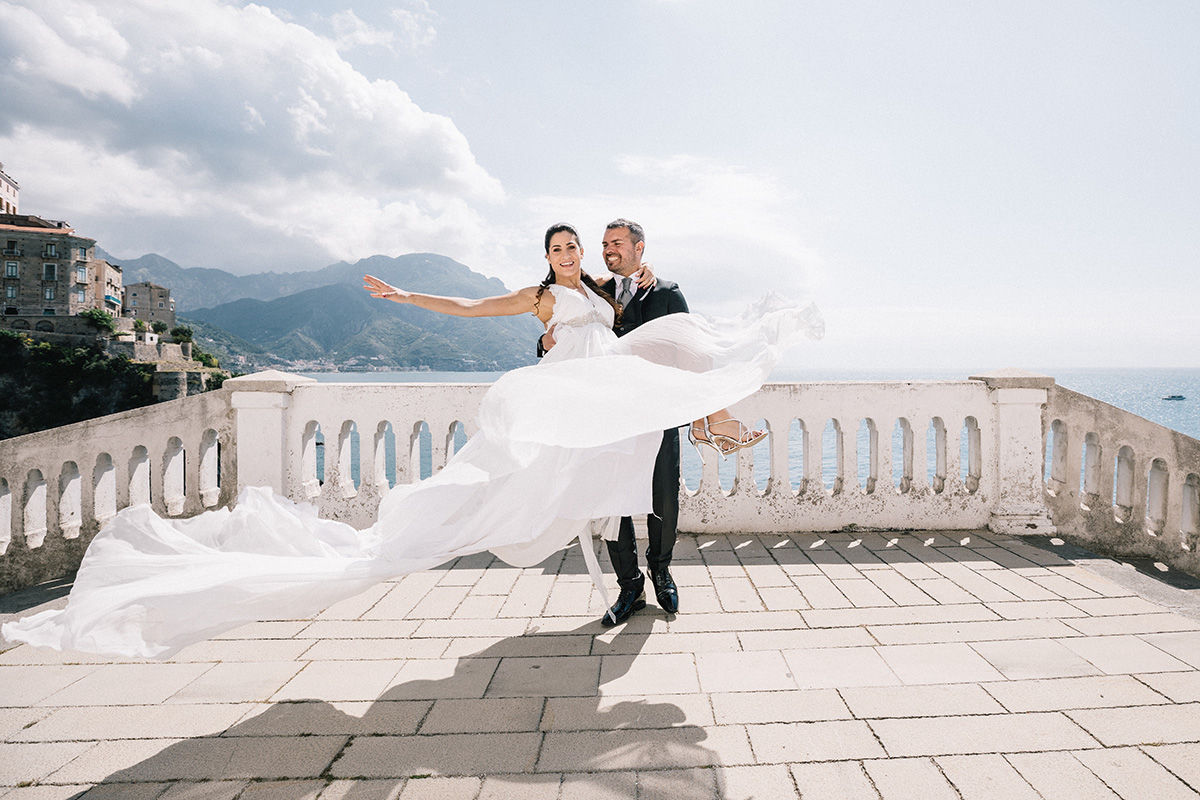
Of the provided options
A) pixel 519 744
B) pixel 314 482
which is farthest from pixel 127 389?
pixel 519 744

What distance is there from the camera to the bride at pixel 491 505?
2.31 metres

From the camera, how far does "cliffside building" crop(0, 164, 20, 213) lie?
80.4 meters

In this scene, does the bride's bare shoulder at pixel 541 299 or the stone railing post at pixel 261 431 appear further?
the stone railing post at pixel 261 431

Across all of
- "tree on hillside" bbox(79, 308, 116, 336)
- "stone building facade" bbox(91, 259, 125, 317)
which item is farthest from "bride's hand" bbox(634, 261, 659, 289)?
"stone building facade" bbox(91, 259, 125, 317)

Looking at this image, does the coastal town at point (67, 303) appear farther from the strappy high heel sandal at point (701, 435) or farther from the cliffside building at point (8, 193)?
the strappy high heel sandal at point (701, 435)

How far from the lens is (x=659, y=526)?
3.53m

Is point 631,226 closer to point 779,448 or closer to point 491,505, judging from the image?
point 491,505

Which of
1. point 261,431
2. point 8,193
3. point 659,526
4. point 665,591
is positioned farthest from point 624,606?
point 8,193

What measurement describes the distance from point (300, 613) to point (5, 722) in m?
1.30

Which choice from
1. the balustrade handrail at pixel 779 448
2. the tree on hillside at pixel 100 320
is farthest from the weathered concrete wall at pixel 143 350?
the balustrade handrail at pixel 779 448

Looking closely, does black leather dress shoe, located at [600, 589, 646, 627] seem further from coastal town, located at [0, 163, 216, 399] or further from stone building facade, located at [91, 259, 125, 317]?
stone building facade, located at [91, 259, 125, 317]

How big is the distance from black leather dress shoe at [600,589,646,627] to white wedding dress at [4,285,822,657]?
1.19 feet

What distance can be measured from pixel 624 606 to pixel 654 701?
90cm

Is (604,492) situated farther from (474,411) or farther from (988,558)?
(988,558)
